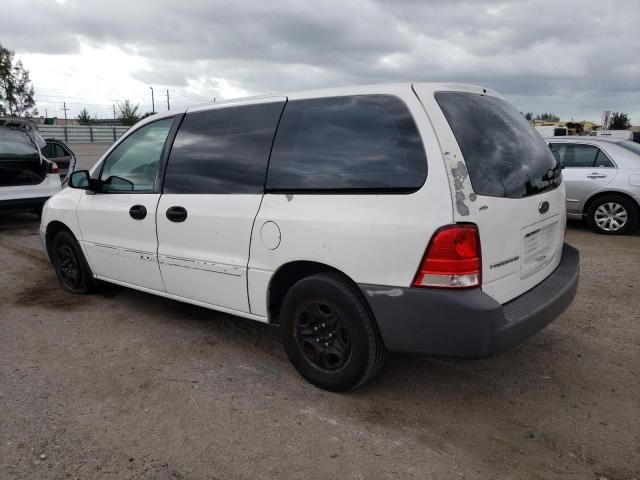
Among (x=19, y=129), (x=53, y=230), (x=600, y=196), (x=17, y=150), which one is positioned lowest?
(x=53, y=230)

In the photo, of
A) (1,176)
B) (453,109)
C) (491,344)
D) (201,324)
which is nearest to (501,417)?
(491,344)

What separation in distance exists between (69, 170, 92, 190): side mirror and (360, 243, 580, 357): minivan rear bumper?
2906mm

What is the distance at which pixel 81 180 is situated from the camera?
454 centimetres

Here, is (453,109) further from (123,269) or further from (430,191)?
(123,269)

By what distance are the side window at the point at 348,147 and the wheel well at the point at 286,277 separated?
46 cm

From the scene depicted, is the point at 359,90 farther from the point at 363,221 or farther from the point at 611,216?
the point at 611,216

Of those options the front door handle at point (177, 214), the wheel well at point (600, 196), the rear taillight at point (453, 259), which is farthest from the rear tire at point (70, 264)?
the wheel well at point (600, 196)

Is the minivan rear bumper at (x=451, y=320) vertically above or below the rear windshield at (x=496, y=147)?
below

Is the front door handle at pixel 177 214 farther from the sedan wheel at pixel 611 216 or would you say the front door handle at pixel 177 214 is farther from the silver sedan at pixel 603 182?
the sedan wheel at pixel 611 216

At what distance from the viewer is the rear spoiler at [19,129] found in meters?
8.60

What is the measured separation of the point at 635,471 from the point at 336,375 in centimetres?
155

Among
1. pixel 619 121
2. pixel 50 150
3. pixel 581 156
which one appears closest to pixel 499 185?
pixel 581 156

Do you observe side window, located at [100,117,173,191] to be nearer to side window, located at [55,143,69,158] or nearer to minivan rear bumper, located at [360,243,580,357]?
minivan rear bumper, located at [360,243,580,357]

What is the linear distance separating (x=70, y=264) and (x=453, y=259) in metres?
4.01
